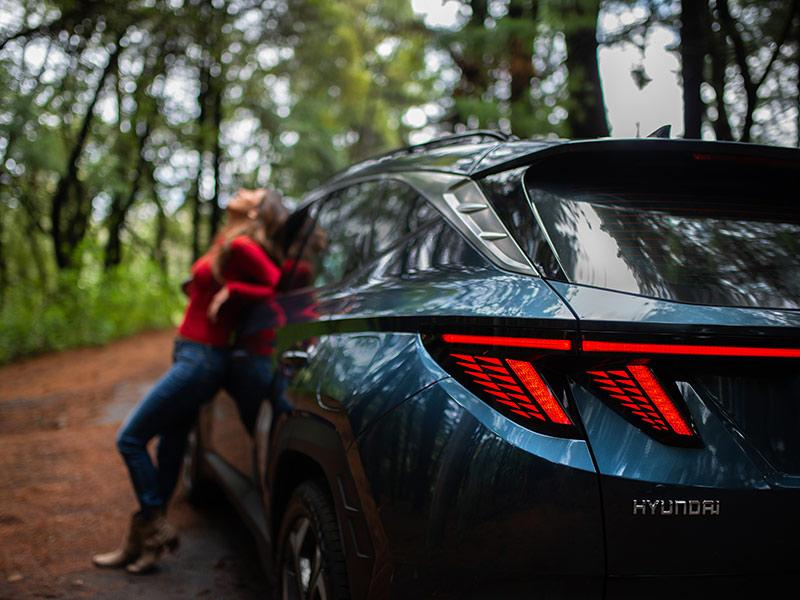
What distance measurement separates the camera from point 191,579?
3822mm

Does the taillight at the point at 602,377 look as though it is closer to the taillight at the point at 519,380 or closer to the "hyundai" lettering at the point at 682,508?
the taillight at the point at 519,380

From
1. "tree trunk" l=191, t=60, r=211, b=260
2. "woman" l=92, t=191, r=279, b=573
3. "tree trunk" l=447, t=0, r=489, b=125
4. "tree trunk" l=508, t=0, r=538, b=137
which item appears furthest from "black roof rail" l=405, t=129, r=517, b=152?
"tree trunk" l=191, t=60, r=211, b=260

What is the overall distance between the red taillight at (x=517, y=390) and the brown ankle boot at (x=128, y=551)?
108 inches

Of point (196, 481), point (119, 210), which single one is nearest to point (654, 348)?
point (196, 481)

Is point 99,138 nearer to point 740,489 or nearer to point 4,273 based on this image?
point 4,273

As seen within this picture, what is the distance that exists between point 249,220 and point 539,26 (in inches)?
132

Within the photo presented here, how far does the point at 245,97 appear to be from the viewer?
753 inches

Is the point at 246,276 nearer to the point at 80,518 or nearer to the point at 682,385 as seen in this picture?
the point at 80,518

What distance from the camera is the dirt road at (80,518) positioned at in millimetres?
3699

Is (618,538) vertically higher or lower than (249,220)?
lower

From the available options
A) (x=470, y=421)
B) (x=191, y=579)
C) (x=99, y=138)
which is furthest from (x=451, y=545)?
(x=99, y=138)

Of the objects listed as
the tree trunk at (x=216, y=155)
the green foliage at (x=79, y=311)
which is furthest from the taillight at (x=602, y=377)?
the tree trunk at (x=216, y=155)

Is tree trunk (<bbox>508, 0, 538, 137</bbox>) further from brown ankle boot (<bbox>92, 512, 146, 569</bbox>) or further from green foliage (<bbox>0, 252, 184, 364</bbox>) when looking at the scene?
green foliage (<bbox>0, 252, 184, 364</bbox>)

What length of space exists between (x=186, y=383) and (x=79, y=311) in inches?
447
